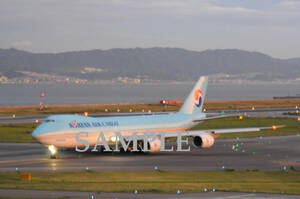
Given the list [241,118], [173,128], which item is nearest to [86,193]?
[173,128]

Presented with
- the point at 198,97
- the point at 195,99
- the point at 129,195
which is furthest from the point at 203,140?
the point at 129,195

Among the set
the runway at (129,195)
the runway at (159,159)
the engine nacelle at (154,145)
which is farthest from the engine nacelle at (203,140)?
the runway at (129,195)

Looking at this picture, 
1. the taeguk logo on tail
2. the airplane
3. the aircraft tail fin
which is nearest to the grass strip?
the airplane

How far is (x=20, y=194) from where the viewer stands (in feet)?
96.5

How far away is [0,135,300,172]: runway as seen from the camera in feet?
137

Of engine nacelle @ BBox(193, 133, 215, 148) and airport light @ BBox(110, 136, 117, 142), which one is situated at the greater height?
airport light @ BBox(110, 136, 117, 142)

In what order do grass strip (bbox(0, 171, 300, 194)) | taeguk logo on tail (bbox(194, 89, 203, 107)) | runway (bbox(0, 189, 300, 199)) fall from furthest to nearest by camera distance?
taeguk logo on tail (bbox(194, 89, 203, 107))
grass strip (bbox(0, 171, 300, 194))
runway (bbox(0, 189, 300, 199))

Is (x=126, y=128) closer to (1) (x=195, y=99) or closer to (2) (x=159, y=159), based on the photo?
(2) (x=159, y=159)

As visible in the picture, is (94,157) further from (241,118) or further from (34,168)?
(241,118)

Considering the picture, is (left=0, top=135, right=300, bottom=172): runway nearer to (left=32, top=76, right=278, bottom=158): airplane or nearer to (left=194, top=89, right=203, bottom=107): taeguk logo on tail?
(left=32, top=76, right=278, bottom=158): airplane

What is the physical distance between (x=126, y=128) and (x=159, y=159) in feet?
18.5

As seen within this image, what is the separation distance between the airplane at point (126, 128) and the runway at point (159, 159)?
1388 mm

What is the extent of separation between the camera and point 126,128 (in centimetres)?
5084

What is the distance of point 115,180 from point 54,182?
13.0ft
